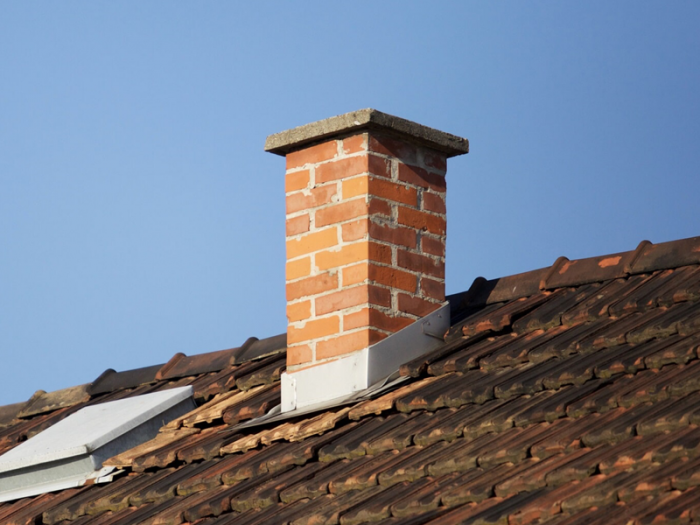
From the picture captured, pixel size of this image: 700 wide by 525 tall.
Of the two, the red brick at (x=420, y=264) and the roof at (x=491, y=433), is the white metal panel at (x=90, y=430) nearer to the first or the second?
the roof at (x=491, y=433)

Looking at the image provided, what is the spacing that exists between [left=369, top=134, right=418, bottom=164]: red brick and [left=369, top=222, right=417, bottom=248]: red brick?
0.37m

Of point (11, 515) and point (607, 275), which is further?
point (11, 515)

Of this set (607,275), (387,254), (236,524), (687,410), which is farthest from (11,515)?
(687,410)

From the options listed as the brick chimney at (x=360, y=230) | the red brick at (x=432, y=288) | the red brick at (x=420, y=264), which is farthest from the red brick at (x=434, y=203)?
the red brick at (x=432, y=288)

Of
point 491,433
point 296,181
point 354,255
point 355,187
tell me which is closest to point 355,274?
point 354,255

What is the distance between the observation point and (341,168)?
18.1 feet

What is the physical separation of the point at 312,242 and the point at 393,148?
24.1 inches

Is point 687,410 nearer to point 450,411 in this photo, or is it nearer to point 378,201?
point 450,411

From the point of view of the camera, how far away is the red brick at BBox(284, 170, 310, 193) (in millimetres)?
5675

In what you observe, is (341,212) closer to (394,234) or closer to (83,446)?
(394,234)

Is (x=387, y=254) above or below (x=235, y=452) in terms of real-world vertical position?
above

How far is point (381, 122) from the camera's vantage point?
5.43m

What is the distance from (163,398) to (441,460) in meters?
2.41

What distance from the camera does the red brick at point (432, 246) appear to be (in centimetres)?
561
